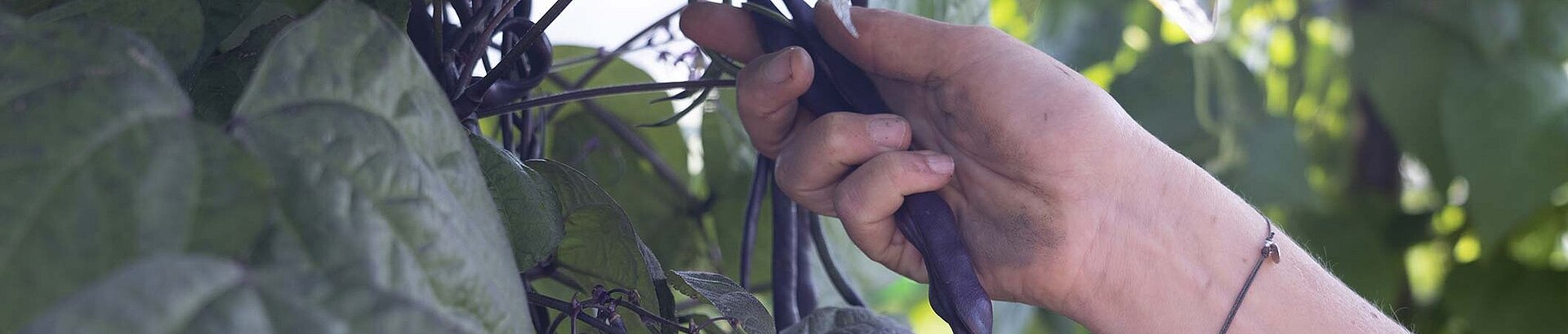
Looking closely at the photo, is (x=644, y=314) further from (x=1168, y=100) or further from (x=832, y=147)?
(x=1168, y=100)

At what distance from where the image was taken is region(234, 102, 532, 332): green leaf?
193mm

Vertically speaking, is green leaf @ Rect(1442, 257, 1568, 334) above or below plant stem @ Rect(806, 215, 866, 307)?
below

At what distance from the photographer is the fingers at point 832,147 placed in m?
0.42

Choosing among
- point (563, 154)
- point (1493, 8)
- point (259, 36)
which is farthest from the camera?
point (1493, 8)

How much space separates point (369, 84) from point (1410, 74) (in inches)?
46.0

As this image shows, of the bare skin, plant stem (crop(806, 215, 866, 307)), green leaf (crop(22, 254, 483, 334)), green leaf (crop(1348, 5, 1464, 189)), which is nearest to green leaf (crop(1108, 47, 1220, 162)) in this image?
green leaf (crop(1348, 5, 1464, 189))

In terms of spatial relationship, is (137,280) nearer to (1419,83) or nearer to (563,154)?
(563,154)

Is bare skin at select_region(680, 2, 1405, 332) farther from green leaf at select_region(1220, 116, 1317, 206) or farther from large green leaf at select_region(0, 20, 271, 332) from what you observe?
green leaf at select_region(1220, 116, 1317, 206)

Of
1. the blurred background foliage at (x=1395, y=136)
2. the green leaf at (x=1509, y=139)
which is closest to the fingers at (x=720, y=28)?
the blurred background foliage at (x=1395, y=136)

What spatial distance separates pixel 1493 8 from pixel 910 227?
916 millimetres

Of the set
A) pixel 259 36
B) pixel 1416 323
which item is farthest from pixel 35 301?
pixel 1416 323

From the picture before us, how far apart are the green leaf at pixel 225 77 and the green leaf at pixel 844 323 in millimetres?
170

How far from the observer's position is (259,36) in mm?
320

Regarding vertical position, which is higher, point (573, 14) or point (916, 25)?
point (916, 25)
